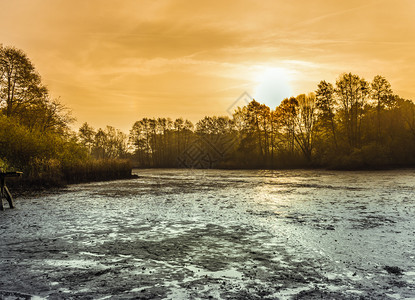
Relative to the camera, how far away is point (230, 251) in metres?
5.47

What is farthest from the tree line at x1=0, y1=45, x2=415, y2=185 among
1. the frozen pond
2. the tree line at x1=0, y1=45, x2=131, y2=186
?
the frozen pond

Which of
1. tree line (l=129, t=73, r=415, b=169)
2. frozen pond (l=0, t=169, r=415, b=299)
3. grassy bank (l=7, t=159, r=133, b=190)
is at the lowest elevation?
frozen pond (l=0, t=169, r=415, b=299)

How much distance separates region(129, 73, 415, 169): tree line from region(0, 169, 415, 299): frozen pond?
3436cm

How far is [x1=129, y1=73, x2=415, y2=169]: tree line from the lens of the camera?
1593 inches

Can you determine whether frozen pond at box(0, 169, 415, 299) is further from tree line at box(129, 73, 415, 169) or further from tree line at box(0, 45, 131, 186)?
tree line at box(129, 73, 415, 169)

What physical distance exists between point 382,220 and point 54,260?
7.78 metres

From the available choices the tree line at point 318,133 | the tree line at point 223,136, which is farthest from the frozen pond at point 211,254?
the tree line at point 318,133

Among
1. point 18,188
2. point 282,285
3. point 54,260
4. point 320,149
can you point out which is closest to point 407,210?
point 282,285

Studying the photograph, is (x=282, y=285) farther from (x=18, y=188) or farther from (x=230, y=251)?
(x=18, y=188)

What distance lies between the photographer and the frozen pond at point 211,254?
3.78 meters

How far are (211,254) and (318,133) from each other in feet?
149

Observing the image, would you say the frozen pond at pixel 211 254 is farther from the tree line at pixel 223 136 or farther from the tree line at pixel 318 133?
the tree line at pixel 318 133

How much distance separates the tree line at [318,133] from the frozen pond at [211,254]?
113 feet

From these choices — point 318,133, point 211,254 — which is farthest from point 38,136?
point 318,133
